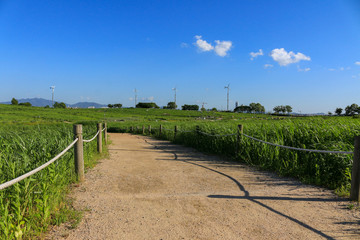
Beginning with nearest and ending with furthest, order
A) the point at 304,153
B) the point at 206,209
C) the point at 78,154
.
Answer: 1. the point at 206,209
2. the point at 78,154
3. the point at 304,153

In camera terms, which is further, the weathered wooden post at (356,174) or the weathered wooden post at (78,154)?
the weathered wooden post at (78,154)

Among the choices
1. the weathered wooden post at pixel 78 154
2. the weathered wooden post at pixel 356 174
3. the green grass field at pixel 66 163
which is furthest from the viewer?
the weathered wooden post at pixel 78 154

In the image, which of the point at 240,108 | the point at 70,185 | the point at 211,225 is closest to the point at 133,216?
the point at 211,225

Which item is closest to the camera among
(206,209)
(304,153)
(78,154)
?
(206,209)

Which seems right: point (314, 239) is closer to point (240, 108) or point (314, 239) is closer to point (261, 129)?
point (261, 129)

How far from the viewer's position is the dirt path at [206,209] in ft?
8.87

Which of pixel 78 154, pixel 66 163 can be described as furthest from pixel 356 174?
pixel 66 163

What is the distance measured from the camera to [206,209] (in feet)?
11.0

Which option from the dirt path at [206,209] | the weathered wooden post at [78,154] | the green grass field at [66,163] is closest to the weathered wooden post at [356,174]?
the dirt path at [206,209]

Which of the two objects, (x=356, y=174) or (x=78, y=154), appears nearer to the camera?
(x=356, y=174)

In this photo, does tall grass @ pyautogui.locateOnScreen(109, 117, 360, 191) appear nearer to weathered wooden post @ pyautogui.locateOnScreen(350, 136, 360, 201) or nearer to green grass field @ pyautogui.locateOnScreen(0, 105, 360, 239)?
green grass field @ pyautogui.locateOnScreen(0, 105, 360, 239)

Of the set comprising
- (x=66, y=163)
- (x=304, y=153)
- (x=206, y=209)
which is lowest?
(x=206, y=209)

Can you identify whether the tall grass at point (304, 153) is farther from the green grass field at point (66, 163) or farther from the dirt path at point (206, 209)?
the dirt path at point (206, 209)

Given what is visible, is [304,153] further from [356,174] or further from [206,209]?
[206,209]
